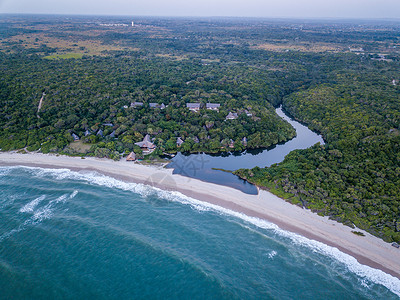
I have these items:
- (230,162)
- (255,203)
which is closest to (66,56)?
(230,162)

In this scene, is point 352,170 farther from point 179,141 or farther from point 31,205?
point 31,205

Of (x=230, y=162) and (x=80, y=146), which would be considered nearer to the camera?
(x=230, y=162)

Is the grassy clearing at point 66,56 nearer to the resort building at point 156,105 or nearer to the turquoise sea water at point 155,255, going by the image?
the resort building at point 156,105

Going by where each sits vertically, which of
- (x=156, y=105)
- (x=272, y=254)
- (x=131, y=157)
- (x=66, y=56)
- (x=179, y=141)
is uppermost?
(x=66, y=56)

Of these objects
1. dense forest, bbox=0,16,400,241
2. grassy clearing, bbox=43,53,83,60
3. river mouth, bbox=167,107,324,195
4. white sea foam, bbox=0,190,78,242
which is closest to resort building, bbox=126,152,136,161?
dense forest, bbox=0,16,400,241

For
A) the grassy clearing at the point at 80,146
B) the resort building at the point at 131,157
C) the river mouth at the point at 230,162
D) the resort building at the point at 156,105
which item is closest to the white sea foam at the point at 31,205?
the grassy clearing at the point at 80,146

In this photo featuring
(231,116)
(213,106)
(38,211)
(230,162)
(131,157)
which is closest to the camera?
(38,211)

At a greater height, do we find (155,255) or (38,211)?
(38,211)
